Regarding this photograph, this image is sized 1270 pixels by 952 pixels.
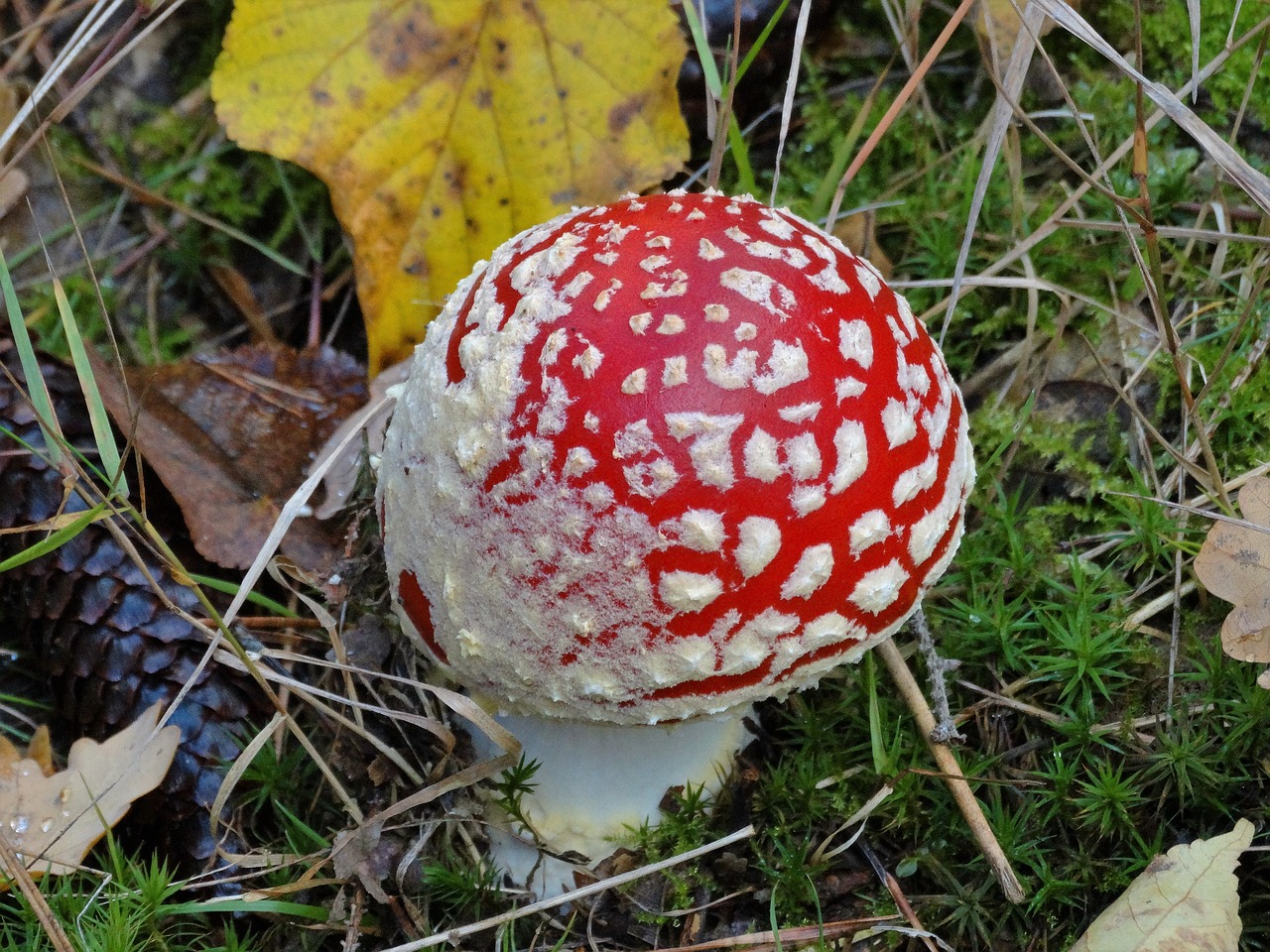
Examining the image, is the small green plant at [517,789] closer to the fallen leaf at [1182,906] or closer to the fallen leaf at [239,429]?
the fallen leaf at [239,429]

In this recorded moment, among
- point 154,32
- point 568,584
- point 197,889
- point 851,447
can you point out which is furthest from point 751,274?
point 154,32

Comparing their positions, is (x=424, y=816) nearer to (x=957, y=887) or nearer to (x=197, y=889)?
(x=197, y=889)

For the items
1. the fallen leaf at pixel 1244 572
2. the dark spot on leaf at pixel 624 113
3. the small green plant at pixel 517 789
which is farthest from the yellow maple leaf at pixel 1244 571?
the dark spot on leaf at pixel 624 113

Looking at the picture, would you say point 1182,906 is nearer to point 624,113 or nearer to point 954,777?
point 954,777

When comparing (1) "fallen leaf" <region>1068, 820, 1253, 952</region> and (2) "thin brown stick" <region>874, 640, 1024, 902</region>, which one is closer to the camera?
(1) "fallen leaf" <region>1068, 820, 1253, 952</region>

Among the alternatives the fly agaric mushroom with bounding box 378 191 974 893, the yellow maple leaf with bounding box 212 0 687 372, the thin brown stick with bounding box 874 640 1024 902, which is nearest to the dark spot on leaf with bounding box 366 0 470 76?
the yellow maple leaf with bounding box 212 0 687 372

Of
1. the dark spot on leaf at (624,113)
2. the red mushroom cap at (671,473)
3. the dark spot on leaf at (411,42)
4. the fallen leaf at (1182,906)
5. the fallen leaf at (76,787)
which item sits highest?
→ the dark spot on leaf at (411,42)

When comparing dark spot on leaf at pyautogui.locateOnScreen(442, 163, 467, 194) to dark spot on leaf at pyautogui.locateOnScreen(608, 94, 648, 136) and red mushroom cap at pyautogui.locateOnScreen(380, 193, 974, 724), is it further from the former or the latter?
red mushroom cap at pyautogui.locateOnScreen(380, 193, 974, 724)
